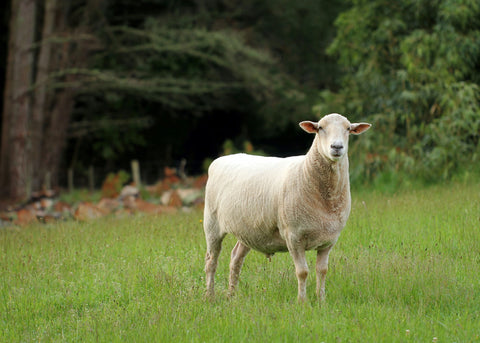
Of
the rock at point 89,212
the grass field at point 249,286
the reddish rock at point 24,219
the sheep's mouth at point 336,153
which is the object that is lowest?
the reddish rock at point 24,219

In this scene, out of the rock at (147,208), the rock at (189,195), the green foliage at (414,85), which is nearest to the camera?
the rock at (147,208)

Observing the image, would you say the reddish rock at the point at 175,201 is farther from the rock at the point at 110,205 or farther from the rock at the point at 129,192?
the rock at the point at 129,192

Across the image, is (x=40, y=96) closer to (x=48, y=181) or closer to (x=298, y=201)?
(x=48, y=181)

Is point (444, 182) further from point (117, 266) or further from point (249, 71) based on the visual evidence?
point (249, 71)

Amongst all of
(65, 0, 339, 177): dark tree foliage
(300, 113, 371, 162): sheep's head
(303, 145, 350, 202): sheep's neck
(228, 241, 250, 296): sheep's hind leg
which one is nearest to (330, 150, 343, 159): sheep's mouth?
(300, 113, 371, 162): sheep's head

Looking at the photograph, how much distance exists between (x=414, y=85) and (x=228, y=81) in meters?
10.4

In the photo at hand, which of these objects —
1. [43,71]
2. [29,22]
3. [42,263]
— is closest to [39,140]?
[43,71]

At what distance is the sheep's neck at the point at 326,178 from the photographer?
19.6 ft

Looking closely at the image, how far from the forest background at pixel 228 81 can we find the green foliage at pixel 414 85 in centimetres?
4


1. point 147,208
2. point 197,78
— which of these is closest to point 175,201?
point 147,208

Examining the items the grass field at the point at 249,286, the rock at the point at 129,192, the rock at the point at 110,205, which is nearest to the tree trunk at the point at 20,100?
the rock at the point at 129,192

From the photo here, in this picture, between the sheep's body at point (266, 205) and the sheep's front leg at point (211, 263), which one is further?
the sheep's front leg at point (211, 263)

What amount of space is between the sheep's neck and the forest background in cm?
756

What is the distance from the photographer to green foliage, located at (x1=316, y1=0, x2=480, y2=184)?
13.4 m
